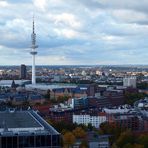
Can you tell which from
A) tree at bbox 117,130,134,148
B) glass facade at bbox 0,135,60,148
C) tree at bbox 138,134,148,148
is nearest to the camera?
glass facade at bbox 0,135,60,148

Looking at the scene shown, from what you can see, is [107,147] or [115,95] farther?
[115,95]

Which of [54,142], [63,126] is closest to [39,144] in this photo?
[54,142]

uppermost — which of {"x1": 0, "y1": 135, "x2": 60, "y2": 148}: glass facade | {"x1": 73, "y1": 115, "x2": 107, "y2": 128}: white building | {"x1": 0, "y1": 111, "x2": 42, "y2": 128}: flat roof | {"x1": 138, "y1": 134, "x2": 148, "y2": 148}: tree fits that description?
{"x1": 0, "y1": 111, "x2": 42, "y2": 128}: flat roof

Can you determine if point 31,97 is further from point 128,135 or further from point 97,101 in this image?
point 128,135

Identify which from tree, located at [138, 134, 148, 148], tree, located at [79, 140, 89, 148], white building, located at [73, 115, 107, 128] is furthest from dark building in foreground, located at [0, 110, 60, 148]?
white building, located at [73, 115, 107, 128]

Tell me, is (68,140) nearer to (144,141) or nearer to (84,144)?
(84,144)

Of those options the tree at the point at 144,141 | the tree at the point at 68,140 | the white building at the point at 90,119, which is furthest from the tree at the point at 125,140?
the white building at the point at 90,119

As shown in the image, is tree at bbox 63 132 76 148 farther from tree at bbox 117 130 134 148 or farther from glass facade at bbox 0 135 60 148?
glass facade at bbox 0 135 60 148

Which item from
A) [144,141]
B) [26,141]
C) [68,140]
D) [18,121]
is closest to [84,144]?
[68,140]

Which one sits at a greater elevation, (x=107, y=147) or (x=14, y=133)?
(x=14, y=133)

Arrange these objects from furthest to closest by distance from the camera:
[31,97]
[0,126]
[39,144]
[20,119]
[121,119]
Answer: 1. [31,97]
2. [121,119]
3. [20,119]
4. [0,126]
5. [39,144]
